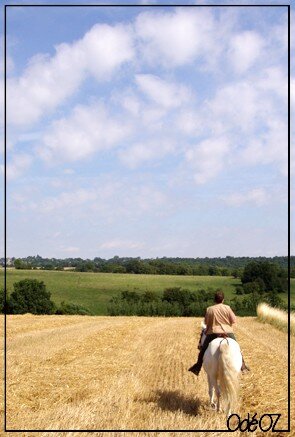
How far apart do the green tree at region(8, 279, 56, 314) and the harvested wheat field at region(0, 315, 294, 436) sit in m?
34.5

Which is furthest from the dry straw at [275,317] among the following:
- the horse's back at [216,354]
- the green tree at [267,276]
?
the horse's back at [216,354]

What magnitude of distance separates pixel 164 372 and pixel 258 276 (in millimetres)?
46399

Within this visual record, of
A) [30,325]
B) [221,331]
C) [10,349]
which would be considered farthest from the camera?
[30,325]

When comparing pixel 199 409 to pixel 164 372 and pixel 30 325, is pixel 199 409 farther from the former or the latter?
pixel 30 325

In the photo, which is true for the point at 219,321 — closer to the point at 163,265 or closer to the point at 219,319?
the point at 219,319

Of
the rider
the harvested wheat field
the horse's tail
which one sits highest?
the rider

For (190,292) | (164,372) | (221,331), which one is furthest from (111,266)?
(221,331)

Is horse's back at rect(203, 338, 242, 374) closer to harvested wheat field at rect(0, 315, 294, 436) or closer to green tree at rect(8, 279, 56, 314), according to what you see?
harvested wheat field at rect(0, 315, 294, 436)

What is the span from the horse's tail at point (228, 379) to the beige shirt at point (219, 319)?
515 millimetres

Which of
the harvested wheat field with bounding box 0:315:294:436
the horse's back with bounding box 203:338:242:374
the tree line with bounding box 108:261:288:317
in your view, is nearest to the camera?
the harvested wheat field with bounding box 0:315:294:436

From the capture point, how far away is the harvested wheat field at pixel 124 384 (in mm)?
9242

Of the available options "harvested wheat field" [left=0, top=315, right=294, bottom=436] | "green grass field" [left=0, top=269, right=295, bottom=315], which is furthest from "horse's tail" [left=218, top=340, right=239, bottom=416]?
"green grass field" [left=0, top=269, right=295, bottom=315]

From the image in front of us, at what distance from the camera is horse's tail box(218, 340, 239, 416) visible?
938 centimetres

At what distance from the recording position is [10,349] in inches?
845
